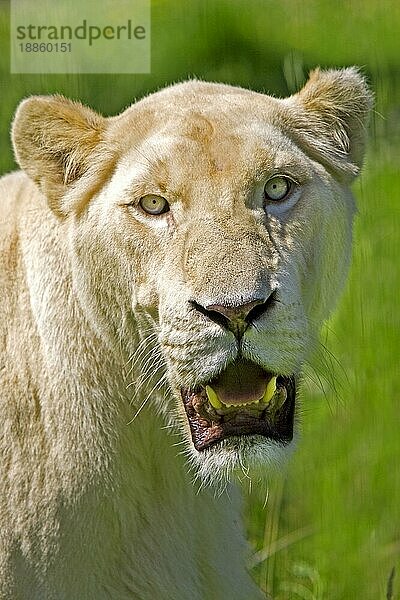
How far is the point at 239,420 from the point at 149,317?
30 cm

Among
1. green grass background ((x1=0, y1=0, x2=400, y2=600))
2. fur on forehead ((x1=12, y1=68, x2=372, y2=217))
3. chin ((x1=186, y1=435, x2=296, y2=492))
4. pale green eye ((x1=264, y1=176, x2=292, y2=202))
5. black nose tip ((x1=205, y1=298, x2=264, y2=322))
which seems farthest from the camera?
green grass background ((x1=0, y1=0, x2=400, y2=600))

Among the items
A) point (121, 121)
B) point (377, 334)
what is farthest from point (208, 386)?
point (377, 334)

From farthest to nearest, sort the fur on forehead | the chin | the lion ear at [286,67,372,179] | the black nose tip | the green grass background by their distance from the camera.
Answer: the green grass background → the lion ear at [286,67,372,179] → the fur on forehead → the chin → the black nose tip

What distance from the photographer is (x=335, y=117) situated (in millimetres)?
3137

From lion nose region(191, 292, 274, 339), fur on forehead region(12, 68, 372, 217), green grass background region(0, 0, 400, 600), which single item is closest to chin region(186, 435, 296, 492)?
lion nose region(191, 292, 274, 339)

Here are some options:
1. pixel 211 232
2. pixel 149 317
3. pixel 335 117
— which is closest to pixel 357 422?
pixel 335 117

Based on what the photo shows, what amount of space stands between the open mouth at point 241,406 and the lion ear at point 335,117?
569 mm

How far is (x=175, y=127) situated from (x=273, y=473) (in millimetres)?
749

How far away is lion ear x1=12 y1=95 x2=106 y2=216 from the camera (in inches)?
118

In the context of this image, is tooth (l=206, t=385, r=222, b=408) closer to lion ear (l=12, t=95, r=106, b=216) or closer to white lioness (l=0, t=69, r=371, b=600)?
white lioness (l=0, t=69, r=371, b=600)

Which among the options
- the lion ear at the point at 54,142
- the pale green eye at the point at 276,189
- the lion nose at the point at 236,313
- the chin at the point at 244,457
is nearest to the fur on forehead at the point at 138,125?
the lion ear at the point at 54,142

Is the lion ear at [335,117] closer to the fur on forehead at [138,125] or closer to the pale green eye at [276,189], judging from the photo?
the fur on forehead at [138,125]

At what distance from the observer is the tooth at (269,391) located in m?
2.74

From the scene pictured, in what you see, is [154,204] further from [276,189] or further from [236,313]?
[236,313]
